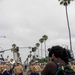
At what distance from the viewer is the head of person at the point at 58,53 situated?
18.9ft

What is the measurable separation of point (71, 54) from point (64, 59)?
0.59 ft

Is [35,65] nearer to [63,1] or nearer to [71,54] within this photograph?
[71,54]

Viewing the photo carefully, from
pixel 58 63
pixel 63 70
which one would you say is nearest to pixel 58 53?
pixel 58 63

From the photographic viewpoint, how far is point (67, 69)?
5629mm

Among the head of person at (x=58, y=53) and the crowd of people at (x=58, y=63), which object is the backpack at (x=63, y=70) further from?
the head of person at (x=58, y=53)

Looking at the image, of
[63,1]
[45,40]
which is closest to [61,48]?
[63,1]

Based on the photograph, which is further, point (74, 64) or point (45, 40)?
point (45, 40)

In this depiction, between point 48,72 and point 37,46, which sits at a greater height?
point 37,46

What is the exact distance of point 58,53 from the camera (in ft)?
19.0

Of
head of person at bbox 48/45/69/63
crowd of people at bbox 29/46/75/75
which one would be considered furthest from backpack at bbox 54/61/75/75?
head of person at bbox 48/45/69/63

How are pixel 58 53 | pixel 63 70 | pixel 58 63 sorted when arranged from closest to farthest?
1. pixel 63 70
2. pixel 58 63
3. pixel 58 53

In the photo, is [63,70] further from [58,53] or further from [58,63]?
[58,53]

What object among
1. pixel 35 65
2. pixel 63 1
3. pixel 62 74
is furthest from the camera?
pixel 63 1

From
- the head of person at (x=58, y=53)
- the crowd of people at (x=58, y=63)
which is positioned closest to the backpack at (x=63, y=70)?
the crowd of people at (x=58, y=63)
